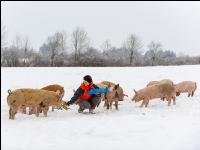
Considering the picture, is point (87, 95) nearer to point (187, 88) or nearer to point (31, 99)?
point (31, 99)

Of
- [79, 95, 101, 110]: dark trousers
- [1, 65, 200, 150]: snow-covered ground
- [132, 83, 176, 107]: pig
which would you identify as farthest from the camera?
[132, 83, 176, 107]: pig

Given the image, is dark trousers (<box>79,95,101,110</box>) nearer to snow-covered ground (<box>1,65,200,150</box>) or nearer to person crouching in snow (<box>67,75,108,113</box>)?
person crouching in snow (<box>67,75,108,113</box>)

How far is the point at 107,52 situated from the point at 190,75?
165ft

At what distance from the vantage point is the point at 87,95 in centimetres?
1543

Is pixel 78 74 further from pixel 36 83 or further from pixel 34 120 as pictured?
pixel 34 120

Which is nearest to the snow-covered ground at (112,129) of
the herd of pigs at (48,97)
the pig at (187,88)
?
the herd of pigs at (48,97)

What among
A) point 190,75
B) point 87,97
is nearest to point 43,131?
point 87,97

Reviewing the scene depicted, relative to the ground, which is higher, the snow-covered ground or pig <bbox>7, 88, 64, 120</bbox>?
pig <bbox>7, 88, 64, 120</bbox>

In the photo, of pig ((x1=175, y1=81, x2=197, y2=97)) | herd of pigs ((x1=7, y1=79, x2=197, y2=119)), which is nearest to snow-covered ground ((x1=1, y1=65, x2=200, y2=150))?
herd of pigs ((x1=7, y1=79, x2=197, y2=119))

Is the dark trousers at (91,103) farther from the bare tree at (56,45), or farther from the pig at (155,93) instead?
the bare tree at (56,45)

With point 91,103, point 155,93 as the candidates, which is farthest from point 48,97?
point 155,93

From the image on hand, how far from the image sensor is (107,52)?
7919cm

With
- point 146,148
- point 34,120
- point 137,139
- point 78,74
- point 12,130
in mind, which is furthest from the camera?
point 78,74

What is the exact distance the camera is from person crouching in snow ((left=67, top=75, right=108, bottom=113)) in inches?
601
